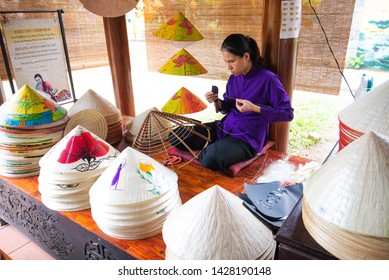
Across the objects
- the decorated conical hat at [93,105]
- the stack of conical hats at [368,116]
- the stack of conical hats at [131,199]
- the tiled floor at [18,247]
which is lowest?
the tiled floor at [18,247]

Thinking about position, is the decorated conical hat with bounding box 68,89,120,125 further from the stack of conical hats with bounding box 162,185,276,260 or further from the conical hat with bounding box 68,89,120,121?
the stack of conical hats with bounding box 162,185,276,260

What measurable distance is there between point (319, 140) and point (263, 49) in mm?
1984

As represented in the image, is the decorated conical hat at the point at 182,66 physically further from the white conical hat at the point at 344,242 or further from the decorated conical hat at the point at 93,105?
the white conical hat at the point at 344,242

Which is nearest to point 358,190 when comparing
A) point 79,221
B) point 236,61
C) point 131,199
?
point 131,199

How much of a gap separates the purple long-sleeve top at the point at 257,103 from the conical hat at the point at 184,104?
428 millimetres

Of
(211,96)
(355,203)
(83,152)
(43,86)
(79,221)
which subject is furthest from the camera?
(43,86)

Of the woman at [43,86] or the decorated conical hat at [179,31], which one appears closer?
the decorated conical hat at [179,31]

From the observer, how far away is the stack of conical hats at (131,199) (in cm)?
168

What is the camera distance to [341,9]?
2693mm

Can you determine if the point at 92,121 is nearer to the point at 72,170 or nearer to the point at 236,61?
the point at 72,170

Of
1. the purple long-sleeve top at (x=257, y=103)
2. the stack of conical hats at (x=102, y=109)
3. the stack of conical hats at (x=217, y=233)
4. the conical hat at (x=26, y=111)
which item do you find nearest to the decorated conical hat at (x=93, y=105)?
the stack of conical hats at (x=102, y=109)

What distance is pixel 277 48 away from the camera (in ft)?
9.55

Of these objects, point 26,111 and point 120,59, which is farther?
point 120,59

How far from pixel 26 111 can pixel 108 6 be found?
121cm
